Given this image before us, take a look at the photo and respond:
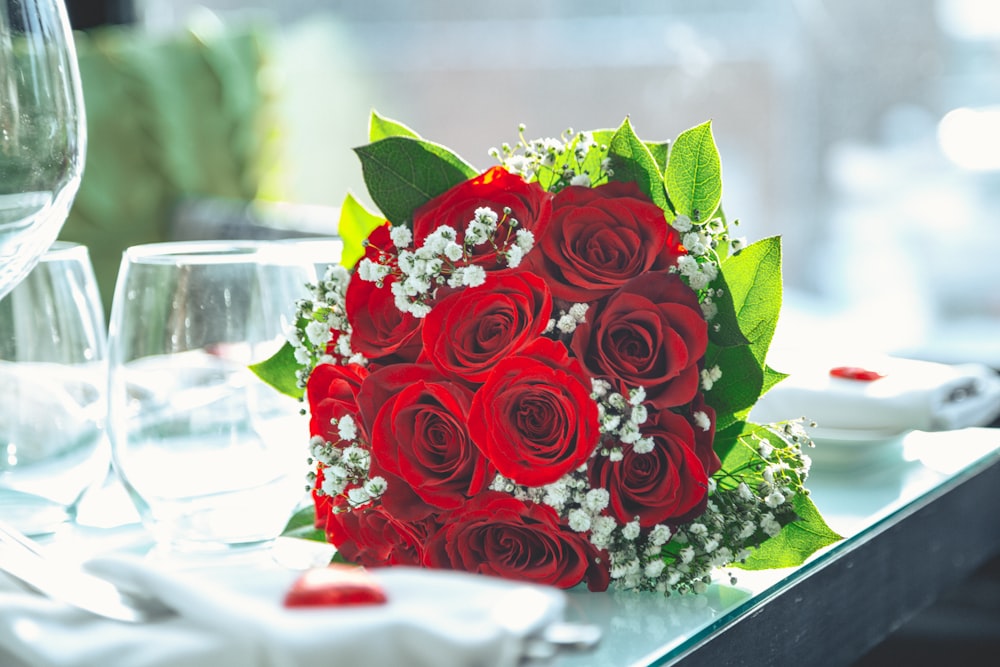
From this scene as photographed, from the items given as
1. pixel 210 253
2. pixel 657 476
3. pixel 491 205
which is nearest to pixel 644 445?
pixel 657 476

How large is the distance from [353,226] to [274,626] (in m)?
0.30

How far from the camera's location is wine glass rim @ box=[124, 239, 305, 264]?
1.75ft

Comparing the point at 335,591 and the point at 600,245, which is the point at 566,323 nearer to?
the point at 600,245

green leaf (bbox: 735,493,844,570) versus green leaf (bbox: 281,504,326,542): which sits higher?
green leaf (bbox: 735,493,844,570)

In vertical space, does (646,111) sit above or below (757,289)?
above

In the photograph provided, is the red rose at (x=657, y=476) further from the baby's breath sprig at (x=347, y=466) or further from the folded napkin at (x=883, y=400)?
the folded napkin at (x=883, y=400)

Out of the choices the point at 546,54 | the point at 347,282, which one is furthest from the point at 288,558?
the point at 546,54

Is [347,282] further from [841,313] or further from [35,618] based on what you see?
[841,313]

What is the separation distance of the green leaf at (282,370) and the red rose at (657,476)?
0.52 ft

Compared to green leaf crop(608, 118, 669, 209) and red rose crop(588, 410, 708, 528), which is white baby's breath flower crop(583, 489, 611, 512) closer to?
red rose crop(588, 410, 708, 528)

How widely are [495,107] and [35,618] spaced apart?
336 cm

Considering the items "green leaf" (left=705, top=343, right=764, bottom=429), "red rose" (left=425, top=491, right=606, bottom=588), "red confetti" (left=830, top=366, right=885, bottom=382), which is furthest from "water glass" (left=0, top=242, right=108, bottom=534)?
"red confetti" (left=830, top=366, right=885, bottom=382)

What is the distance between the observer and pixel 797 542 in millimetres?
519

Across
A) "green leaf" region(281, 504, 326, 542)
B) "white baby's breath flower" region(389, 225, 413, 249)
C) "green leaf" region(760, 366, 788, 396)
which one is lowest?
"green leaf" region(281, 504, 326, 542)
